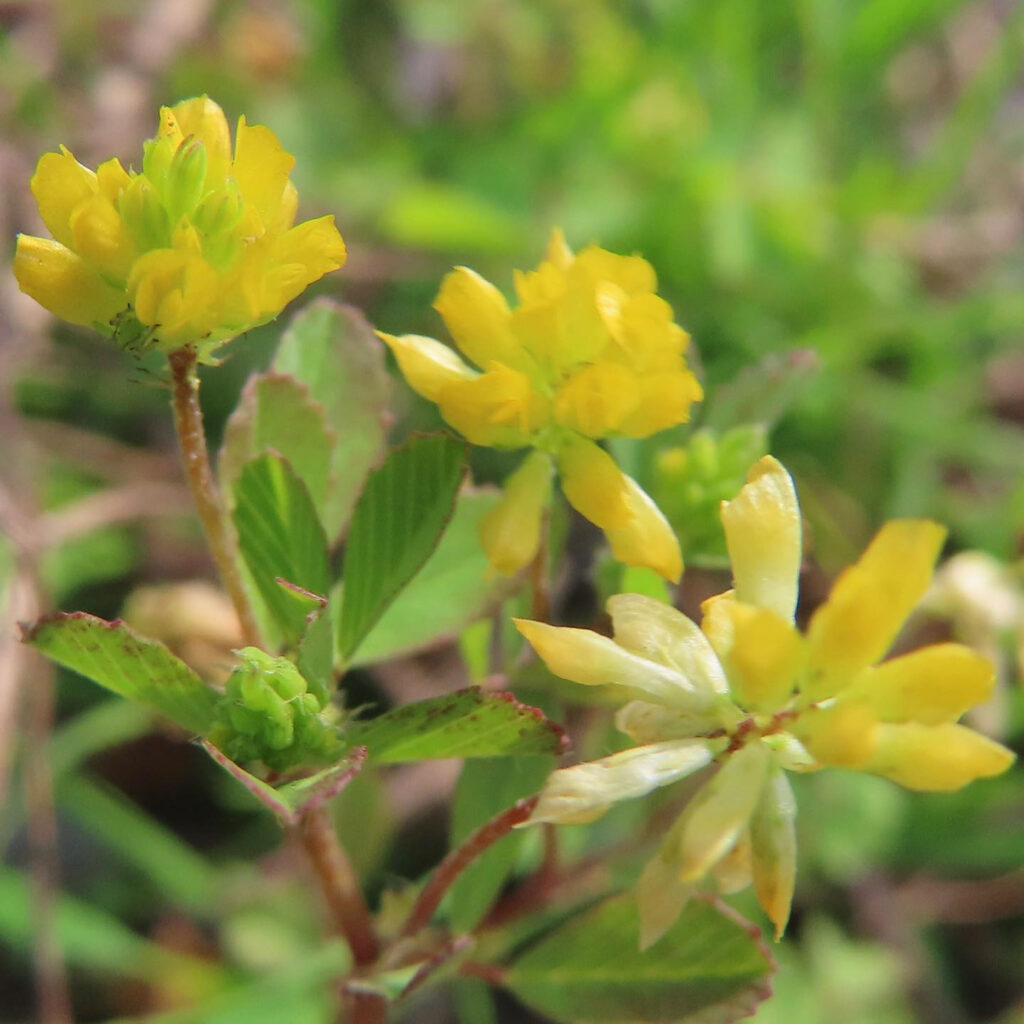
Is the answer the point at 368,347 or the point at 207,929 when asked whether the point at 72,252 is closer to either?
the point at 368,347

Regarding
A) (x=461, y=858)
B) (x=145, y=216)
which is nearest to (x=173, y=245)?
(x=145, y=216)

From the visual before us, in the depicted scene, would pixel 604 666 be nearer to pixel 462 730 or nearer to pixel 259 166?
pixel 462 730

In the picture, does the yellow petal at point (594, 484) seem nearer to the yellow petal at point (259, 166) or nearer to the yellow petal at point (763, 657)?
the yellow petal at point (763, 657)

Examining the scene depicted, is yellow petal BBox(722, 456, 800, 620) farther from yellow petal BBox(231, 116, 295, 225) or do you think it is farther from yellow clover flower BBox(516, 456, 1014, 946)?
yellow petal BBox(231, 116, 295, 225)

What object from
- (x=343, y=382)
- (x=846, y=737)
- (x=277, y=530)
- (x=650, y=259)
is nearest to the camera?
(x=846, y=737)

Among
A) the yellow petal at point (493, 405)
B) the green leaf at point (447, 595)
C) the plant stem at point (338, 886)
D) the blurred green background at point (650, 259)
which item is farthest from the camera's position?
the blurred green background at point (650, 259)

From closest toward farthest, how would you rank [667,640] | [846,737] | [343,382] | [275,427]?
[846,737] < [667,640] < [275,427] < [343,382]

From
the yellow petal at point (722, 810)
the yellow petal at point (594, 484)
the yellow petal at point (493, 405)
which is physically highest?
the yellow petal at point (493, 405)

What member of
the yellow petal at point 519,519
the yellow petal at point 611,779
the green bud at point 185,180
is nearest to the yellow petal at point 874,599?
the yellow petal at point 611,779
